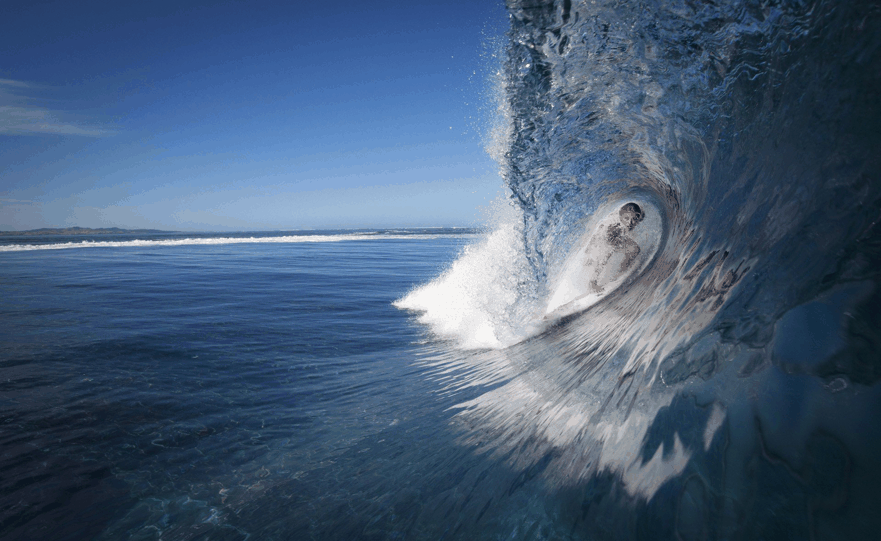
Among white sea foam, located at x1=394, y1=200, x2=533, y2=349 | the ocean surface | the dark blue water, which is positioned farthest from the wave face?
white sea foam, located at x1=394, y1=200, x2=533, y2=349

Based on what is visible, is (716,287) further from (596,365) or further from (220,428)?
(220,428)

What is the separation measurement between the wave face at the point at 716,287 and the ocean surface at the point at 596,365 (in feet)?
0.04

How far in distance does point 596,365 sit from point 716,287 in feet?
3.64

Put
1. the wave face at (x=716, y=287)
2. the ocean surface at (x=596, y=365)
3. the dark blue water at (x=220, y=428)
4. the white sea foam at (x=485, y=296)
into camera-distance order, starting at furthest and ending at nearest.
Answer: the white sea foam at (x=485, y=296)
the dark blue water at (x=220, y=428)
the ocean surface at (x=596, y=365)
the wave face at (x=716, y=287)

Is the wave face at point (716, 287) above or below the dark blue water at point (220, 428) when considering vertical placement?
above

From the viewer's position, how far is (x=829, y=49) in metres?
1.78

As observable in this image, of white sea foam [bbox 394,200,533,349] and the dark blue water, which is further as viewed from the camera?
white sea foam [bbox 394,200,533,349]

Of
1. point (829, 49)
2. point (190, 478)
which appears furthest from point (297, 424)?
point (829, 49)

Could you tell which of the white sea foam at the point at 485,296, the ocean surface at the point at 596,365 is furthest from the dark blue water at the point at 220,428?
the white sea foam at the point at 485,296

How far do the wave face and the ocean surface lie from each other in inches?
0.5

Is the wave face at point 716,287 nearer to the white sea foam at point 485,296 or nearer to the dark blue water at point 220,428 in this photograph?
the dark blue water at point 220,428

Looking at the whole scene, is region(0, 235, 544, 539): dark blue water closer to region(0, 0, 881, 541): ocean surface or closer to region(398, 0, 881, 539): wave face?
region(0, 0, 881, 541): ocean surface

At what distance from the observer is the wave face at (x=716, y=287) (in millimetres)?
1289

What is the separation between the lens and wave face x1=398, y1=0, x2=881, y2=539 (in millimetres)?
1289
